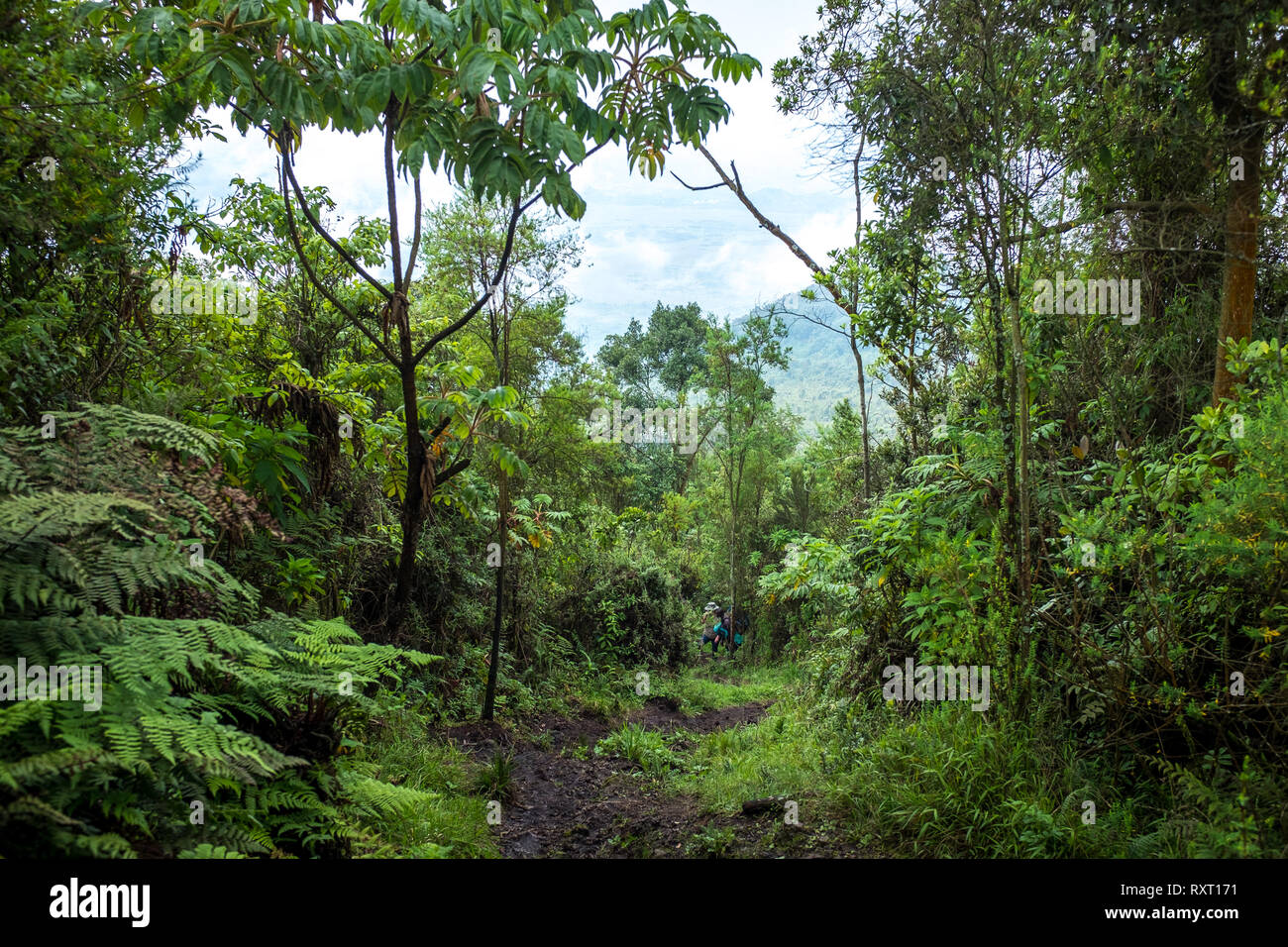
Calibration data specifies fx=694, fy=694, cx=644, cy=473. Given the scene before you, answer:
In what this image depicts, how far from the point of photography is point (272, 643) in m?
3.24

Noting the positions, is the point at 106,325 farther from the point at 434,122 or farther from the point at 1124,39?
the point at 1124,39

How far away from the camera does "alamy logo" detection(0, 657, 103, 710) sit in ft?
7.14

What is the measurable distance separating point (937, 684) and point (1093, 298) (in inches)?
132

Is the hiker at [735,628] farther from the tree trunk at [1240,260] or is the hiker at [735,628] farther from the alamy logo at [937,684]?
the tree trunk at [1240,260]

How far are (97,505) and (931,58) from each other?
5718mm

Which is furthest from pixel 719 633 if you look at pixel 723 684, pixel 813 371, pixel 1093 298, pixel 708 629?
pixel 813 371

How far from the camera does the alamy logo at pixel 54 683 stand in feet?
7.14

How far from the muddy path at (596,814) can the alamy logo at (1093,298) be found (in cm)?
409
